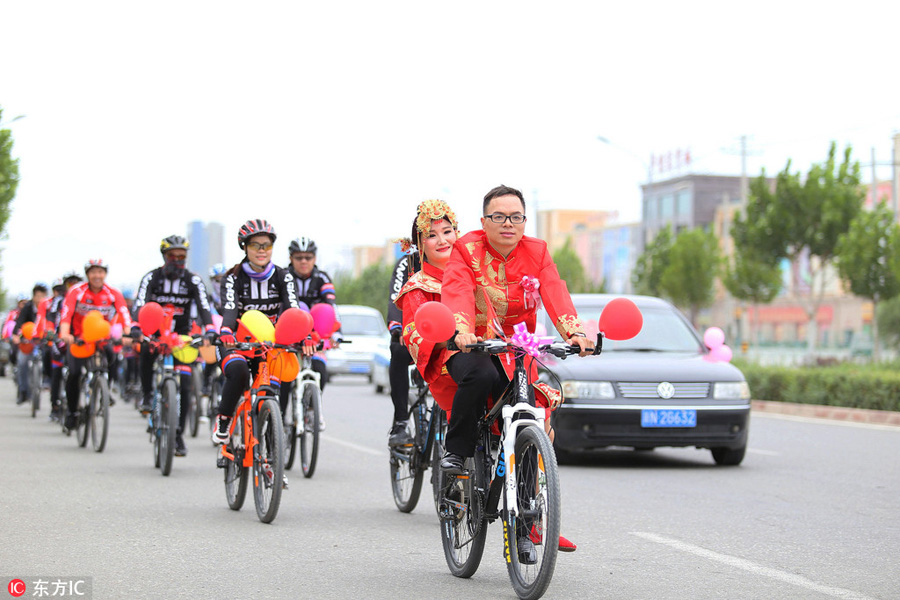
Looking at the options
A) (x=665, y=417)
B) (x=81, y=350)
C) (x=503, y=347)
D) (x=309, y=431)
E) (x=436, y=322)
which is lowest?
(x=309, y=431)

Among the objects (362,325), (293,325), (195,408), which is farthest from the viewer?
(362,325)

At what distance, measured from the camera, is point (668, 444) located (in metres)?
11.6

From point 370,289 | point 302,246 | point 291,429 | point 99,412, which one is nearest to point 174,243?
point 302,246

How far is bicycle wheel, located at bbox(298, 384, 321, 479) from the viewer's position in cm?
1096

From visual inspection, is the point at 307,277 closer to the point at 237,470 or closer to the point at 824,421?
the point at 237,470

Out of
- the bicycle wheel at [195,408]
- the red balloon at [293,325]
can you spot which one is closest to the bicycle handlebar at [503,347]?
the red balloon at [293,325]

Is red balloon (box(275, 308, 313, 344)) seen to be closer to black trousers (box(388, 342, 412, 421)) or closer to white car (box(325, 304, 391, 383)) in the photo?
black trousers (box(388, 342, 412, 421))

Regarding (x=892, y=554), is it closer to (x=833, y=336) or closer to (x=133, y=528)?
(x=133, y=528)

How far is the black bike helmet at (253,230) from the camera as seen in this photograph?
9.29 meters

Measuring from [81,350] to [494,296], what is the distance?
27.3 ft

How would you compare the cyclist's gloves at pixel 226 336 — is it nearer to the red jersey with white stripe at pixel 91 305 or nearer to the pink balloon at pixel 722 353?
the red jersey with white stripe at pixel 91 305

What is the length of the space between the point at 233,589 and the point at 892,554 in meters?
3.54

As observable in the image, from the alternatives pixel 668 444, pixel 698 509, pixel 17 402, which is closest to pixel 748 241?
pixel 17 402

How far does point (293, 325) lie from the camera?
8.63m
